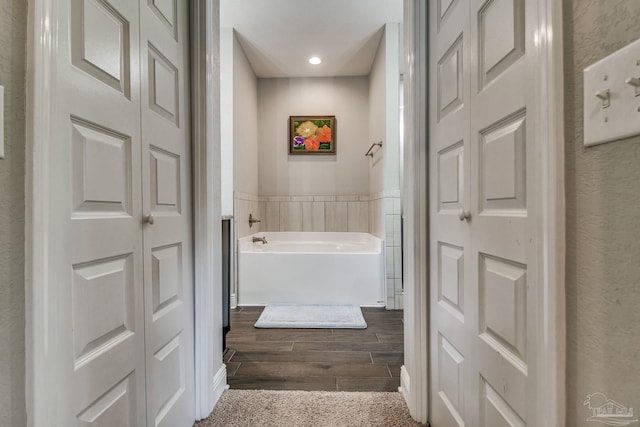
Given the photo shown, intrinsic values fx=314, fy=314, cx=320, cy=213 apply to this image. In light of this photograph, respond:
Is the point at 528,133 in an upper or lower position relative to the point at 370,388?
upper

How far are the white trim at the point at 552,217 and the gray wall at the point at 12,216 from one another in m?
0.96

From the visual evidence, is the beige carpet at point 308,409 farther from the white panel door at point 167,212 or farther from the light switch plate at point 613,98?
the light switch plate at point 613,98

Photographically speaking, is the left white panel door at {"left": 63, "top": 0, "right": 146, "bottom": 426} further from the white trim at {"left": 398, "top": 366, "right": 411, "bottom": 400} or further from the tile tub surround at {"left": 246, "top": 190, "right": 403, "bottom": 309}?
the tile tub surround at {"left": 246, "top": 190, "right": 403, "bottom": 309}

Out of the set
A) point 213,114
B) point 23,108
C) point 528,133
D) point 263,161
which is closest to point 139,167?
point 23,108

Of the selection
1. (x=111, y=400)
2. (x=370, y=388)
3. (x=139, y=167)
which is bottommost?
(x=370, y=388)

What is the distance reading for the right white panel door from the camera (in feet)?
2.30

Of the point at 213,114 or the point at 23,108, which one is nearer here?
the point at 23,108

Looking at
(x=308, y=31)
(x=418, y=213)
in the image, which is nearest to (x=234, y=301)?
(x=418, y=213)

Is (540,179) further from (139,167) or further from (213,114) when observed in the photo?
(213,114)

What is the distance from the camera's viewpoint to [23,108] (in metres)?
0.58

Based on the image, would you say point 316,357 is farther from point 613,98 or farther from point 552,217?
point 613,98

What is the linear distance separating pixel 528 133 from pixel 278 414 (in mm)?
1403

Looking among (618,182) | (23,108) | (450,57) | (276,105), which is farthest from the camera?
(276,105)

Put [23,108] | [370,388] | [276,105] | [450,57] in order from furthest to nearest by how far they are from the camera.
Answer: [276,105]
[370,388]
[450,57]
[23,108]
